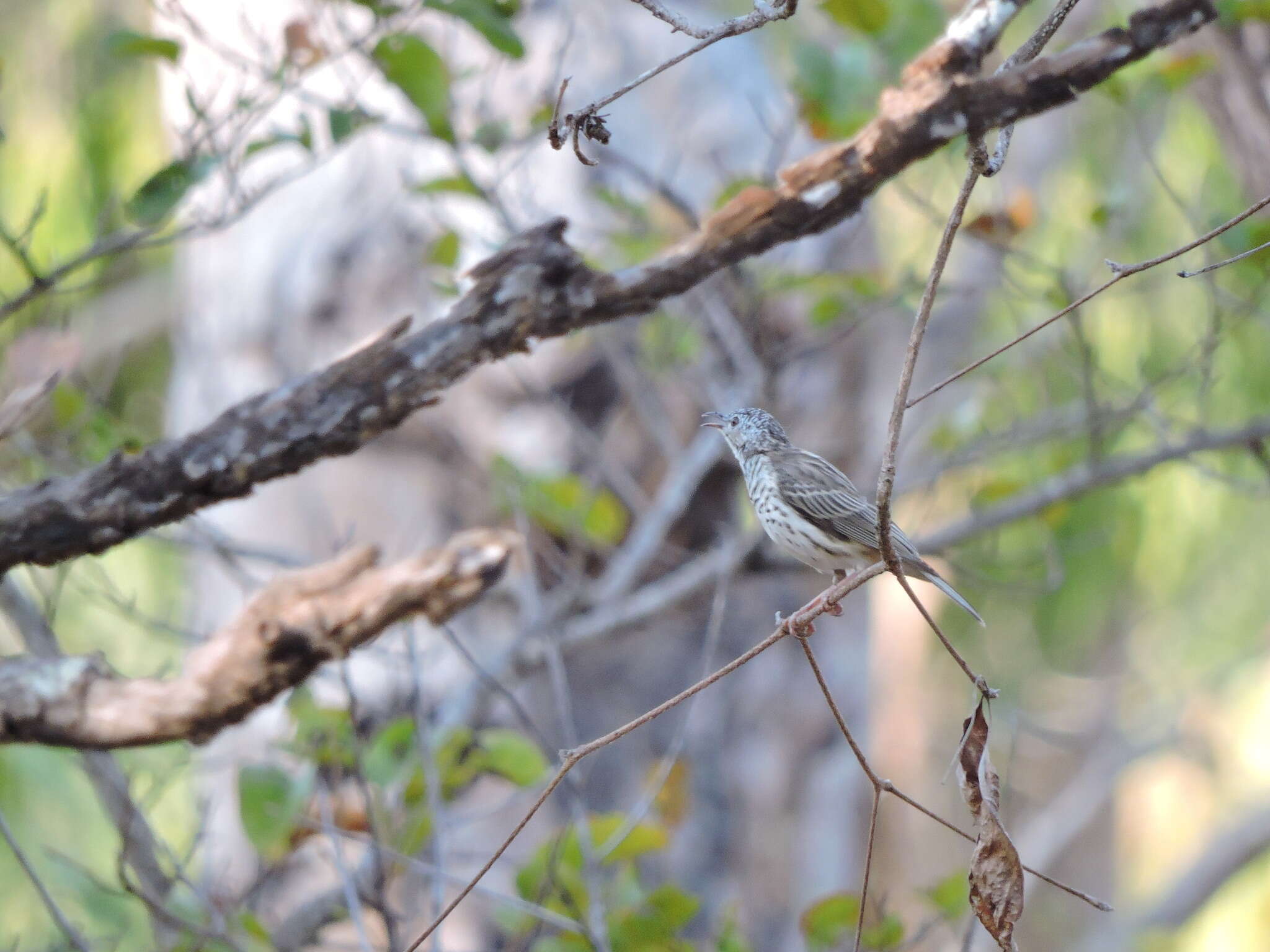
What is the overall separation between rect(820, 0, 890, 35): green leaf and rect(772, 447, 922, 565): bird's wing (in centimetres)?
138

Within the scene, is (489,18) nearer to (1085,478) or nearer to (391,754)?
(391,754)

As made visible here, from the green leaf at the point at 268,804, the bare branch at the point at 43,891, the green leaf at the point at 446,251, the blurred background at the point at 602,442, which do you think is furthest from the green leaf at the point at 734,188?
the bare branch at the point at 43,891

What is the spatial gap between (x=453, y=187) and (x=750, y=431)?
45.4 inches

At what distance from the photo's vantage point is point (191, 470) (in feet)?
6.98

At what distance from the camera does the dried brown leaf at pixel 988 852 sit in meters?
1.55

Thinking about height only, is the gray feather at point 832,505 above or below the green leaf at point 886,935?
above

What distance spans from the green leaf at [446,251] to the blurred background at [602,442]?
6 centimetres

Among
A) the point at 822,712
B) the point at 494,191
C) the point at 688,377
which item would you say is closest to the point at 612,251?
the point at 688,377

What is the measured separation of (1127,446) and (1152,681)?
2.07 metres

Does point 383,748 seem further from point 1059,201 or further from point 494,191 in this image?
point 1059,201

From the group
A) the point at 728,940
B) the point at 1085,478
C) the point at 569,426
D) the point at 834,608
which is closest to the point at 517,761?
the point at 728,940

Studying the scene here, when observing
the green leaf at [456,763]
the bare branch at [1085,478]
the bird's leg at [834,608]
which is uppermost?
the bare branch at [1085,478]

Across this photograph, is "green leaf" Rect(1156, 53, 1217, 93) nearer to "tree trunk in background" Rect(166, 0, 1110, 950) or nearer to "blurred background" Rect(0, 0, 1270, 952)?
"blurred background" Rect(0, 0, 1270, 952)

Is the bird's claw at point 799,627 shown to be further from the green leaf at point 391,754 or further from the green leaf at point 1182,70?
the green leaf at point 1182,70
